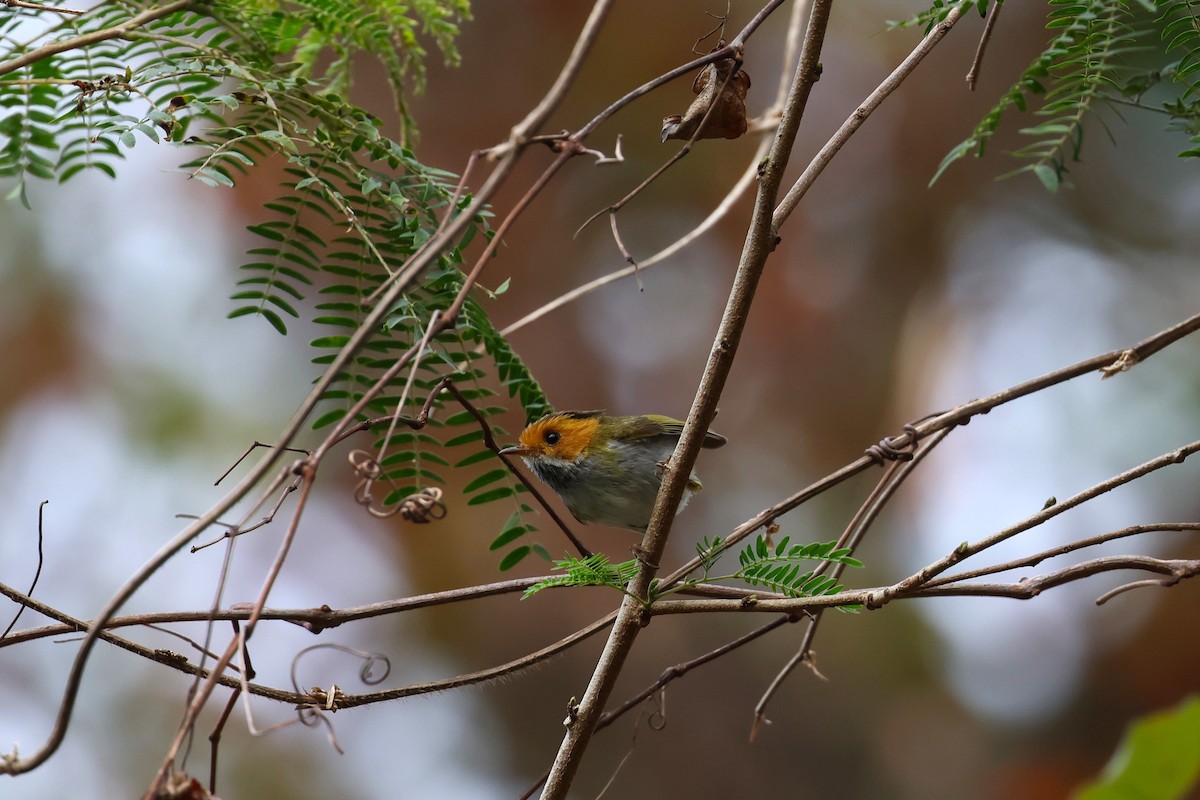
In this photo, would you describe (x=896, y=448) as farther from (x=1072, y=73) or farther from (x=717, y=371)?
(x=1072, y=73)

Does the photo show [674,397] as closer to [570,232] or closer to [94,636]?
[570,232]

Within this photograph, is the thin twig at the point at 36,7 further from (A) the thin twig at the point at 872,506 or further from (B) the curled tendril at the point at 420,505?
(A) the thin twig at the point at 872,506

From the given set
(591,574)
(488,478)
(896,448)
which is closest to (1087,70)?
(896,448)

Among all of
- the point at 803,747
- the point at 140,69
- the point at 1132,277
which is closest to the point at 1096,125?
the point at 1132,277

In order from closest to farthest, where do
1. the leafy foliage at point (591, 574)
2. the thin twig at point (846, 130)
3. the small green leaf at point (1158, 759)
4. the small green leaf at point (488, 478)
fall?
the small green leaf at point (1158, 759) < the thin twig at point (846, 130) < the leafy foliage at point (591, 574) < the small green leaf at point (488, 478)

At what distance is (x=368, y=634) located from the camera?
5336 mm

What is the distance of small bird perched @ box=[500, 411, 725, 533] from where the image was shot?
128 inches

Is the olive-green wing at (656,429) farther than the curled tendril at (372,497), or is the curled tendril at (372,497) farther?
the olive-green wing at (656,429)

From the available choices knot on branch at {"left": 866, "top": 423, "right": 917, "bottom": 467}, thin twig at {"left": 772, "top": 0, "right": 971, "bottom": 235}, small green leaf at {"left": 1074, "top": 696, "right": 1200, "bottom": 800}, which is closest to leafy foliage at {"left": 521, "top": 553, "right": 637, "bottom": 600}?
knot on branch at {"left": 866, "top": 423, "right": 917, "bottom": 467}

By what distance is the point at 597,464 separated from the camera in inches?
130

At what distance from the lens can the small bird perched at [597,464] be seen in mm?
3254

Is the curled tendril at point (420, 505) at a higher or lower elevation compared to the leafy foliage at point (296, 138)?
lower

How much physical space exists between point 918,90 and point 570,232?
212 centimetres

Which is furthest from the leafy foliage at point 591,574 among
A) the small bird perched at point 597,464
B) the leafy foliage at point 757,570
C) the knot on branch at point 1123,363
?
the small bird perched at point 597,464
